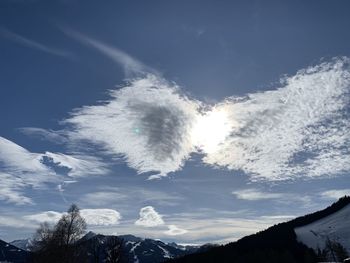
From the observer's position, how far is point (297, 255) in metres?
196

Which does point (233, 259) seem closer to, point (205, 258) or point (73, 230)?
point (205, 258)

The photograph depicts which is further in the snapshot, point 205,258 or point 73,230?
point 205,258

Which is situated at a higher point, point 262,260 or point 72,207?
point 262,260

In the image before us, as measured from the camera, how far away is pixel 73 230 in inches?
2355

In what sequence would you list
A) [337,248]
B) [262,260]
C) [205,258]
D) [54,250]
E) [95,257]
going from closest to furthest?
[95,257], [54,250], [337,248], [262,260], [205,258]

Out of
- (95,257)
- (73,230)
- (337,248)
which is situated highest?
(337,248)

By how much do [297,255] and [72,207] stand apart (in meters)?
160

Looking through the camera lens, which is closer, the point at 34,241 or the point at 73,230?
the point at 73,230

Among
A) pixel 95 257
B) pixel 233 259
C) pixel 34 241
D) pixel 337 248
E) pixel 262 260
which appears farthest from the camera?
pixel 233 259

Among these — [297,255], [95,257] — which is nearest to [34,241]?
[95,257]

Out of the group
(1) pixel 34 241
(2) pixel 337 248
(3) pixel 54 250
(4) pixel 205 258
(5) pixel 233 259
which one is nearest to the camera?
(3) pixel 54 250

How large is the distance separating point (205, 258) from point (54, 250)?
450 ft

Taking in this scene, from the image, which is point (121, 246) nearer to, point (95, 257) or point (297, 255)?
point (95, 257)

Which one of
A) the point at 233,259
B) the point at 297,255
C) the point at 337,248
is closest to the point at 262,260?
the point at 233,259
